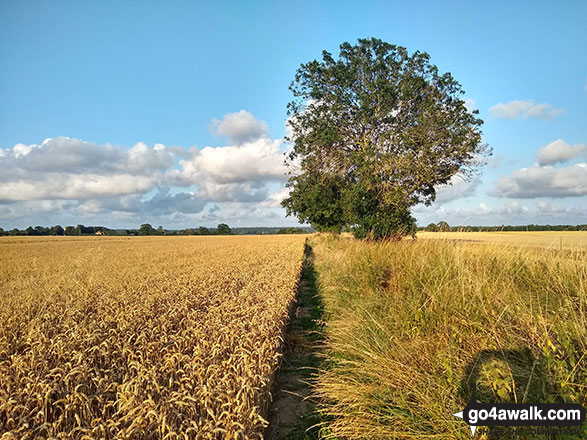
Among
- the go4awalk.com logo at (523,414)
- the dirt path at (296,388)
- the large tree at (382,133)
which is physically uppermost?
the large tree at (382,133)

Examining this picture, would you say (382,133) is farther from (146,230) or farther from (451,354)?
(146,230)

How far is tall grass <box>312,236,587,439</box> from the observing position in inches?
109

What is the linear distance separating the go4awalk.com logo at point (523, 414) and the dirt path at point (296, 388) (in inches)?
58.7

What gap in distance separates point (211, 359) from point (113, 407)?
3.03ft

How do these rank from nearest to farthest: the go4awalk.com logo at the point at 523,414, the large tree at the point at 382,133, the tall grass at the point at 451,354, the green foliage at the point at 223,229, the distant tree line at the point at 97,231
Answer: the go4awalk.com logo at the point at 523,414 < the tall grass at the point at 451,354 < the large tree at the point at 382,133 < the distant tree line at the point at 97,231 < the green foliage at the point at 223,229

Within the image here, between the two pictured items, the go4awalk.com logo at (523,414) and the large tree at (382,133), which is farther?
→ the large tree at (382,133)

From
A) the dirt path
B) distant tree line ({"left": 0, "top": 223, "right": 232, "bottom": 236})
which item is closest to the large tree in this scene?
the dirt path

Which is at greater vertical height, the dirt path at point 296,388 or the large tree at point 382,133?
the large tree at point 382,133

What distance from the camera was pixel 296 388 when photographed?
15.0 ft

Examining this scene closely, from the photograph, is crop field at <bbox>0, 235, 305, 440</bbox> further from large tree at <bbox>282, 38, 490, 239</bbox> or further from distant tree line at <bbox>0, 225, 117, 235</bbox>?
distant tree line at <bbox>0, 225, 117, 235</bbox>

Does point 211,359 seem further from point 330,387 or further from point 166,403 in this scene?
point 330,387

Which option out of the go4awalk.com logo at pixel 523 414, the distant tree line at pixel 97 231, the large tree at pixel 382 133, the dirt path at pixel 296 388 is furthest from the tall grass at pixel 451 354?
the distant tree line at pixel 97 231

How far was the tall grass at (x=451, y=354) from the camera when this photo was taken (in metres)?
2.77

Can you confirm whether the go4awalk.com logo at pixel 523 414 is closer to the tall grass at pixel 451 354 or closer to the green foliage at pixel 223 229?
the tall grass at pixel 451 354
